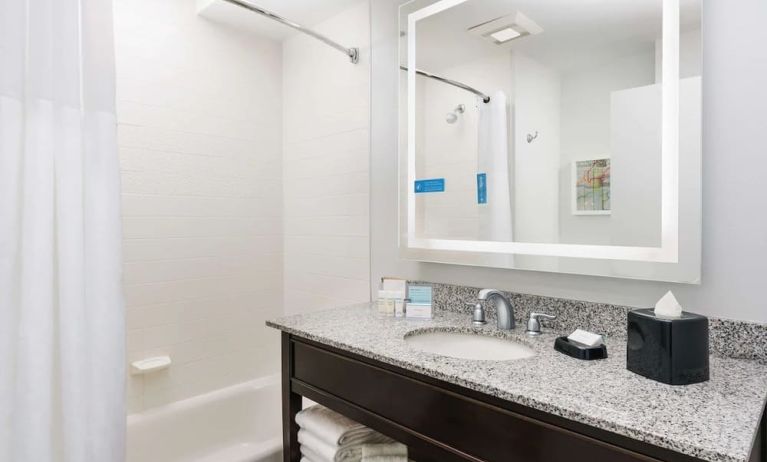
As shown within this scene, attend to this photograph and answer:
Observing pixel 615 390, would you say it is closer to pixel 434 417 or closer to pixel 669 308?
pixel 669 308

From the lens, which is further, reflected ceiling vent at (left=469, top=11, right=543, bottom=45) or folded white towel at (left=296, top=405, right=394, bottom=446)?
reflected ceiling vent at (left=469, top=11, right=543, bottom=45)

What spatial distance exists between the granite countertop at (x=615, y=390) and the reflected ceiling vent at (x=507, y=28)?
95 centimetres

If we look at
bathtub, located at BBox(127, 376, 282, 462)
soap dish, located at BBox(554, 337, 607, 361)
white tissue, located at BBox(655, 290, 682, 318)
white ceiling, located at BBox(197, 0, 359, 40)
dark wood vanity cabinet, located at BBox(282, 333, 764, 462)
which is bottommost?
bathtub, located at BBox(127, 376, 282, 462)

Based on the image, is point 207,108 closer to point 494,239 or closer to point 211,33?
point 211,33

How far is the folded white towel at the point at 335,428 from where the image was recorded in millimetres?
1308

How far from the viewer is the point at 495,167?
150 cm

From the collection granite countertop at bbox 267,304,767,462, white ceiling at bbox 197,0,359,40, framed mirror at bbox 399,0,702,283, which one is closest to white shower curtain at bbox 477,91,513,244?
framed mirror at bbox 399,0,702,283

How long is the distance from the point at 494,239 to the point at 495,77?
1.80 ft

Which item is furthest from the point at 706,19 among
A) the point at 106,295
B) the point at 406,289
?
the point at 106,295

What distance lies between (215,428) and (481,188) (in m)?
1.73

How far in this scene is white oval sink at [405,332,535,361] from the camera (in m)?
1.33

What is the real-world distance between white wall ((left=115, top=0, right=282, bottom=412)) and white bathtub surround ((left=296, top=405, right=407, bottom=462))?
998 mm

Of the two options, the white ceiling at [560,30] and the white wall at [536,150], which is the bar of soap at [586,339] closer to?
the white wall at [536,150]

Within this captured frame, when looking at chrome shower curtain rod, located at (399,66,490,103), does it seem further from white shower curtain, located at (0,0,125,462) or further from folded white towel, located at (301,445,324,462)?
folded white towel, located at (301,445,324,462)
